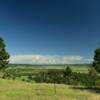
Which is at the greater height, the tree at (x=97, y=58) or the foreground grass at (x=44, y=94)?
the tree at (x=97, y=58)

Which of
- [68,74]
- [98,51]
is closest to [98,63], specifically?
[98,51]

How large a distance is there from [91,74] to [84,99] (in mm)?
89046

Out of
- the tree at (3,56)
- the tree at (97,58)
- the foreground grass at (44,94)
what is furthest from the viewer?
the tree at (3,56)

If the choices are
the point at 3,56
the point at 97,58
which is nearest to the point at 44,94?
the point at 97,58

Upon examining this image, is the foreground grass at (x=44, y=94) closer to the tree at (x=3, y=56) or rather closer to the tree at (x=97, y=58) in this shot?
the tree at (x=97, y=58)

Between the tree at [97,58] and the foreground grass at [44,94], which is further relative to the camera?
the tree at [97,58]

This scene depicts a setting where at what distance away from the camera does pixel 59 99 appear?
94.9ft

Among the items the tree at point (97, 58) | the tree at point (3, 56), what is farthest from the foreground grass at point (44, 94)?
the tree at point (3, 56)

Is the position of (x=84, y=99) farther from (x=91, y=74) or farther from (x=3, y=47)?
(x=91, y=74)

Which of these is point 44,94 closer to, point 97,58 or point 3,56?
point 97,58

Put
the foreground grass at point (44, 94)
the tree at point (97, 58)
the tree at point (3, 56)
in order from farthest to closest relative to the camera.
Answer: the tree at point (3, 56), the tree at point (97, 58), the foreground grass at point (44, 94)

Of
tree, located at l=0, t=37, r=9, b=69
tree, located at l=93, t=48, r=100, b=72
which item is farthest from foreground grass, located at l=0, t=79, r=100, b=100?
tree, located at l=0, t=37, r=9, b=69

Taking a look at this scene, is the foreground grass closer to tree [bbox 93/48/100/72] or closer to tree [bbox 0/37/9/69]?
tree [bbox 93/48/100/72]

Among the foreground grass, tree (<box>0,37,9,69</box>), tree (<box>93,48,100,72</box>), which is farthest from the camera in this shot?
tree (<box>0,37,9,69</box>)
